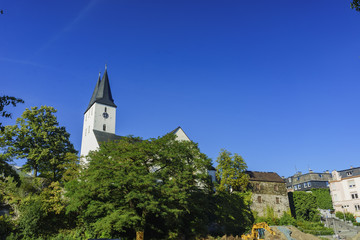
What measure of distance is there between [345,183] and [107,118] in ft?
149

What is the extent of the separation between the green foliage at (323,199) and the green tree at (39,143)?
46537 mm

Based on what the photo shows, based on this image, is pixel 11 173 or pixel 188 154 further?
pixel 188 154

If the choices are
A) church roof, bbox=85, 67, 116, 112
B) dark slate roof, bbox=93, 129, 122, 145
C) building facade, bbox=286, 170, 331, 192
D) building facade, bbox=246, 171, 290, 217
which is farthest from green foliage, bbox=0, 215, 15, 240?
building facade, bbox=286, 170, 331, 192

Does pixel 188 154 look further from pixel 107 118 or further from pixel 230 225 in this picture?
pixel 107 118

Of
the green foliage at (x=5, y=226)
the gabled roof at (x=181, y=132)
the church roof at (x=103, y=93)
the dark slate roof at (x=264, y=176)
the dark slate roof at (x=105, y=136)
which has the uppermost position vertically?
the church roof at (x=103, y=93)

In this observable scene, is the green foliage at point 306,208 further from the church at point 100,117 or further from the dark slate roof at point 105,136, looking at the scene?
the church at point 100,117

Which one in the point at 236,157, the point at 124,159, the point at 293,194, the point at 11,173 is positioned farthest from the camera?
the point at 293,194

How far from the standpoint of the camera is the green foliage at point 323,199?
2111 inches

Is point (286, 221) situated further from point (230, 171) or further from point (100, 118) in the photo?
point (100, 118)

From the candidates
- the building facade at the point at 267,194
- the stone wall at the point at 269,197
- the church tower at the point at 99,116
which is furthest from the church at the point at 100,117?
the stone wall at the point at 269,197

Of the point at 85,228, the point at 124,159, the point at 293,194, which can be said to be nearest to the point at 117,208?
the point at 124,159

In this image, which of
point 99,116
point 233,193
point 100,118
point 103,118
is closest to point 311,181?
point 233,193

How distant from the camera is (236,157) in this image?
39.2 m

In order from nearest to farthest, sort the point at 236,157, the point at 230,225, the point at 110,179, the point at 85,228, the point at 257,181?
the point at 110,179 → the point at 85,228 → the point at 230,225 → the point at 236,157 → the point at 257,181
